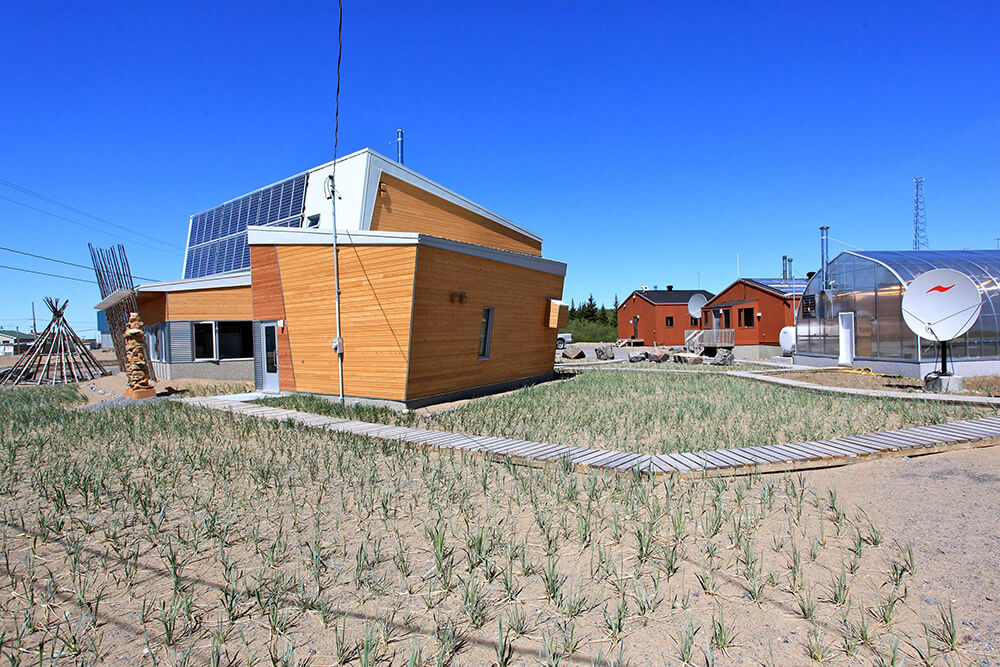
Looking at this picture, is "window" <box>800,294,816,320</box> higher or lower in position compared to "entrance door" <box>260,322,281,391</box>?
higher

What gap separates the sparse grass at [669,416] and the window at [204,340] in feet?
30.2

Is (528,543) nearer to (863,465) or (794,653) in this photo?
(794,653)

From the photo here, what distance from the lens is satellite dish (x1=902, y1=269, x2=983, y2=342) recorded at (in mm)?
13633

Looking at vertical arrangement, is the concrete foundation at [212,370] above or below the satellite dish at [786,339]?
below

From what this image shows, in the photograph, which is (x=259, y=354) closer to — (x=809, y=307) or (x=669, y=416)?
(x=669, y=416)

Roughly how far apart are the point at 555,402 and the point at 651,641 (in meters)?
9.41

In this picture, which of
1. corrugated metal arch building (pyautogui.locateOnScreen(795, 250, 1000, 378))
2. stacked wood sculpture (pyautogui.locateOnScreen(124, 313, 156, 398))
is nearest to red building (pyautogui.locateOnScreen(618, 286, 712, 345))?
corrugated metal arch building (pyautogui.locateOnScreen(795, 250, 1000, 378))

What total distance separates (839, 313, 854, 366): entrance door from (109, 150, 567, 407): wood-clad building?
37.6 ft

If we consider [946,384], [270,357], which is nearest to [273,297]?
[270,357]

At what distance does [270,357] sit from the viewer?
1491cm

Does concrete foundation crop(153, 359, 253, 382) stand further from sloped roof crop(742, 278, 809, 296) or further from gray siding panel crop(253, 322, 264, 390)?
sloped roof crop(742, 278, 809, 296)

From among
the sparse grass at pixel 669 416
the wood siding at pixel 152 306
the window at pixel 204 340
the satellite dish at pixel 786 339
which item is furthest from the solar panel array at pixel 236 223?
the satellite dish at pixel 786 339

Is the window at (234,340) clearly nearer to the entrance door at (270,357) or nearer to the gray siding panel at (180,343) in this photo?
the gray siding panel at (180,343)

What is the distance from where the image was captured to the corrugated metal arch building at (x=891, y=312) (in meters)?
16.3
